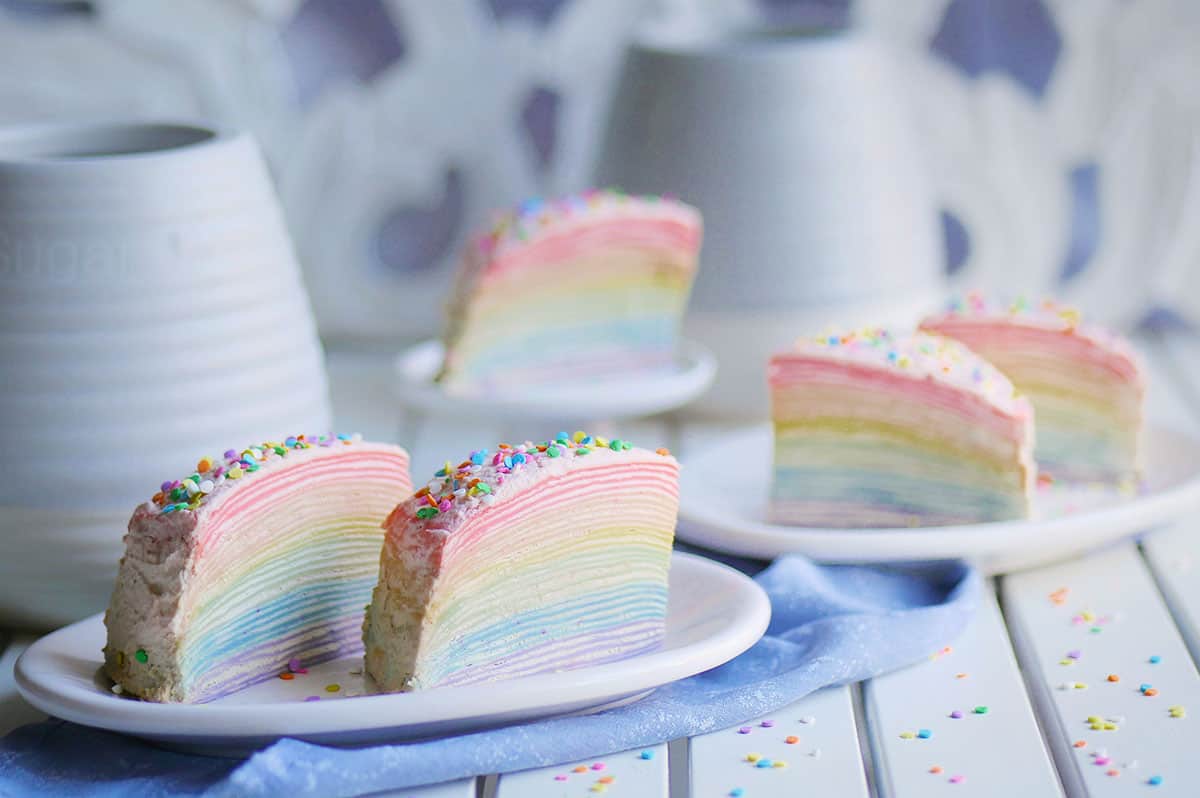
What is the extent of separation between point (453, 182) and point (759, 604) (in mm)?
1257

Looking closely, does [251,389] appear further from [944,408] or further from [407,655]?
[944,408]

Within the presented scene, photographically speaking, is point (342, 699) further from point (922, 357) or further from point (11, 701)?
point (922, 357)

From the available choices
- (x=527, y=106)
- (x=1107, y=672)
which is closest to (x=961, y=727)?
(x=1107, y=672)

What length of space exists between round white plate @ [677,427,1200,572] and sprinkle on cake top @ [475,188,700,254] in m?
0.34

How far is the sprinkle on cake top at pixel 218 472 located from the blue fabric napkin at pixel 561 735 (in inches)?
6.4

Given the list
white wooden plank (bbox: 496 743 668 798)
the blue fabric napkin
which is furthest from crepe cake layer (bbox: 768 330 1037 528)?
white wooden plank (bbox: 496 743 668 798)

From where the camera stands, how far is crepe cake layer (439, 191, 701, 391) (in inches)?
71.3

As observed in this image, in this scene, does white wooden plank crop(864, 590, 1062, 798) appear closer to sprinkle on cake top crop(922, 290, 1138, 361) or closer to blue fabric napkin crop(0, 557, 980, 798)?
blue fabric napkin crop(0, 557, 980, 798)

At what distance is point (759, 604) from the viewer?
1.22m

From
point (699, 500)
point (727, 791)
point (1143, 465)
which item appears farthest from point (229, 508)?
point (1143, 465)

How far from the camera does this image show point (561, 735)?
3.64ft

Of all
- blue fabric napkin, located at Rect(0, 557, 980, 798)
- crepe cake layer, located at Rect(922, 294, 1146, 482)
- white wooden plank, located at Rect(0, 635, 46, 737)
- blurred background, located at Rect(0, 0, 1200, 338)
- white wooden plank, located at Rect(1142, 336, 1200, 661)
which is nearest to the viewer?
blue fabric napkin, located at Rect(0, 557, 980, 798)

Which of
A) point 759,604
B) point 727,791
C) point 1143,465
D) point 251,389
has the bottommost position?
point 727,791

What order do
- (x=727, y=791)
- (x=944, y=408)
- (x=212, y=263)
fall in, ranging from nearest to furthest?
(x=727, y=791)
(x=212, y=263)
(x=944, y=408)
